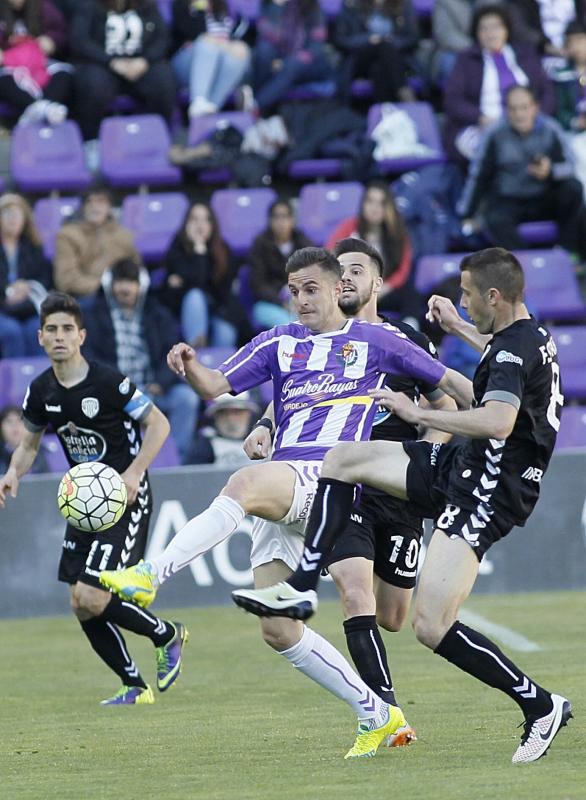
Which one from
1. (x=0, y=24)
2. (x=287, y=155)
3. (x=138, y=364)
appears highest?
(x=0, y=24)

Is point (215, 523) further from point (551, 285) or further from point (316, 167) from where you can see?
point (316, 167)

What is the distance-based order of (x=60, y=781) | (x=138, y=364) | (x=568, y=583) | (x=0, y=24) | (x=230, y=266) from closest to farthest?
1. (x=60, y=781)
2. (x=568, y=583)
3. (x=138, y=364)
4. (x=230, y=266)
5. (x=0, y=24)

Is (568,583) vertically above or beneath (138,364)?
beneath

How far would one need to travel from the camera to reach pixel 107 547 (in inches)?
337

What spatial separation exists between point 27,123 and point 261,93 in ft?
8.44

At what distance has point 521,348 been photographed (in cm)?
598

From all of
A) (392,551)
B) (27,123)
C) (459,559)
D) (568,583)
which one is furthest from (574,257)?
(459,559)

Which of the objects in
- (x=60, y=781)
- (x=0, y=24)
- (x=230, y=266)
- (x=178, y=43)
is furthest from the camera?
(x=178, y=43)

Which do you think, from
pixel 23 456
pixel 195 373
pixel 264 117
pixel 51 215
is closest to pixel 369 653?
pixel 195 373

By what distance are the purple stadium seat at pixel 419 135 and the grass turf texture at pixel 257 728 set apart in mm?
6566

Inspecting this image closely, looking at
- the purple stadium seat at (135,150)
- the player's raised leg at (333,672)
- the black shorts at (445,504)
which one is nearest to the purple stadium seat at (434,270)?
the purple stadium seat at (135,150)

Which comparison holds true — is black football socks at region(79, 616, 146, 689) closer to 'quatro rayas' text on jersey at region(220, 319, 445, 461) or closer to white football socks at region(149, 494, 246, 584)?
'quatro rayas' text on jersey at region(220, 319, 445, 461)

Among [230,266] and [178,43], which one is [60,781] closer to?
[230,266]

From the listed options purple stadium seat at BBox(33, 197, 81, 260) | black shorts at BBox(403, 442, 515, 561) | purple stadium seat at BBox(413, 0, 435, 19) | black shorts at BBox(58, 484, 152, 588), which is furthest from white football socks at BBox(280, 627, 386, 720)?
purple stadium seat at BBox(413, 0, 435, 19)
